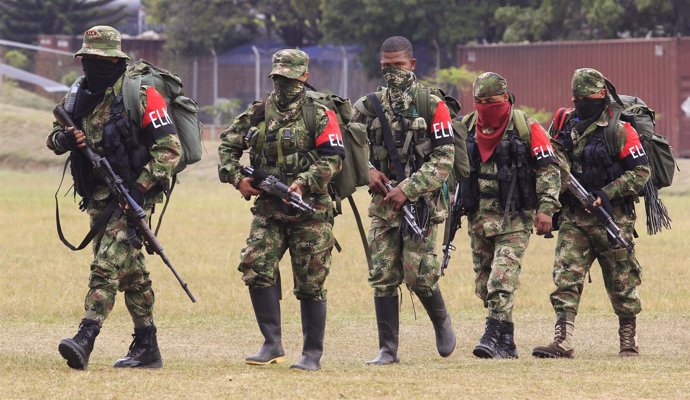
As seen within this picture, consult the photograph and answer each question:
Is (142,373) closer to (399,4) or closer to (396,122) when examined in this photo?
(396,122)

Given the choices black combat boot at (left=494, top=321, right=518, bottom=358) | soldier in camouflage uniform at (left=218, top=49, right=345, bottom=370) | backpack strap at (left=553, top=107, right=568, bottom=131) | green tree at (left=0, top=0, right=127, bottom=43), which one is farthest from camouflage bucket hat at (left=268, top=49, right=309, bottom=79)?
green tree at (left=0, top=0, right=127, bottom=43)

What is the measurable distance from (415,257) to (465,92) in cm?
3734

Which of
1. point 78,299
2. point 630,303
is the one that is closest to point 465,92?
point 78,299

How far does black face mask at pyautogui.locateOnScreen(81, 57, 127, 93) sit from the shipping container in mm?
33522

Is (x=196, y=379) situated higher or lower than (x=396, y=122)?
lower

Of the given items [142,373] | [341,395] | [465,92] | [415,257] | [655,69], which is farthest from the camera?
[465,92]

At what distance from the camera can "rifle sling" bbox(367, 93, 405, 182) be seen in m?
9.88

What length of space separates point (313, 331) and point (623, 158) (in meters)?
2.69

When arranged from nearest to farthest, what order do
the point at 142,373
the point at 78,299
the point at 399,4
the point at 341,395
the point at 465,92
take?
1. the point at 341,395
2. the point at 142,373
3. the point at 78,299
4. the point at 465,92
5. the point at 399,4

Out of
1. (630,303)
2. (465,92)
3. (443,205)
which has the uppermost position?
(443,205)

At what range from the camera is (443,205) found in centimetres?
1015

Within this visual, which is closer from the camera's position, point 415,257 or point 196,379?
point 196,379

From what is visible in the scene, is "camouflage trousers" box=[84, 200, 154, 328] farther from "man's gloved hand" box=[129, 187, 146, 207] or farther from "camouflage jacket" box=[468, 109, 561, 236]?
"camouflage jacket" box=[468, 109, 561, 236]

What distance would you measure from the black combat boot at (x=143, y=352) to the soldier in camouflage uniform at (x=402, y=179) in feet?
4.70
